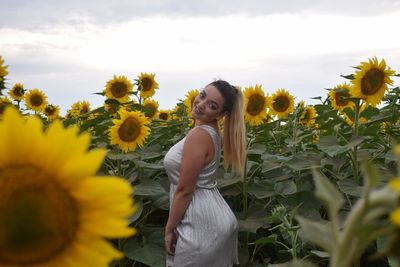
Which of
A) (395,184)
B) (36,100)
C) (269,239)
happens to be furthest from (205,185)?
(36,100)

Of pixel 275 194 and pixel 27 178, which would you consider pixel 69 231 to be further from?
pixel 275 194

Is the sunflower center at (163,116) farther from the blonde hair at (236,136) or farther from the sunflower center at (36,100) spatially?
the blonde hair at (236,136)

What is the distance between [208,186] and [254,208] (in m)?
0.55

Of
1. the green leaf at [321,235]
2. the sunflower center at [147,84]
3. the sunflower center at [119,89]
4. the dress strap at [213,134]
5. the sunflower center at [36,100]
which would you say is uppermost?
the sunflower center at [147,84]

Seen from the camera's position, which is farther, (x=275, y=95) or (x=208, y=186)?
(x=275, y=95)

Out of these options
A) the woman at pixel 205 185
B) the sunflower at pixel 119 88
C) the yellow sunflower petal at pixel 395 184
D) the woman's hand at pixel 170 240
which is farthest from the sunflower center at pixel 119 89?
the yellow sunflower petal at pixel 395 184

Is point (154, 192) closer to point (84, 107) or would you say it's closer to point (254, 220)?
point (254, 220)

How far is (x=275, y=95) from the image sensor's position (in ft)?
18.0

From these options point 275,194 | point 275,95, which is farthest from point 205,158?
point 275,95

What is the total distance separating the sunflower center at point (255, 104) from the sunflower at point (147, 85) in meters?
1.47

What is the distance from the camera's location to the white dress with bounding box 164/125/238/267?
336 centimetres

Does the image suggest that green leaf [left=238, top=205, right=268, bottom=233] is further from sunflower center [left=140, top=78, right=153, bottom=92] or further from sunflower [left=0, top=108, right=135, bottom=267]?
sunflower [left=0, top=108, right=135, bottom=267]

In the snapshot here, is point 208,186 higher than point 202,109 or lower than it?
lower

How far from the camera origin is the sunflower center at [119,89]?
223 inches
